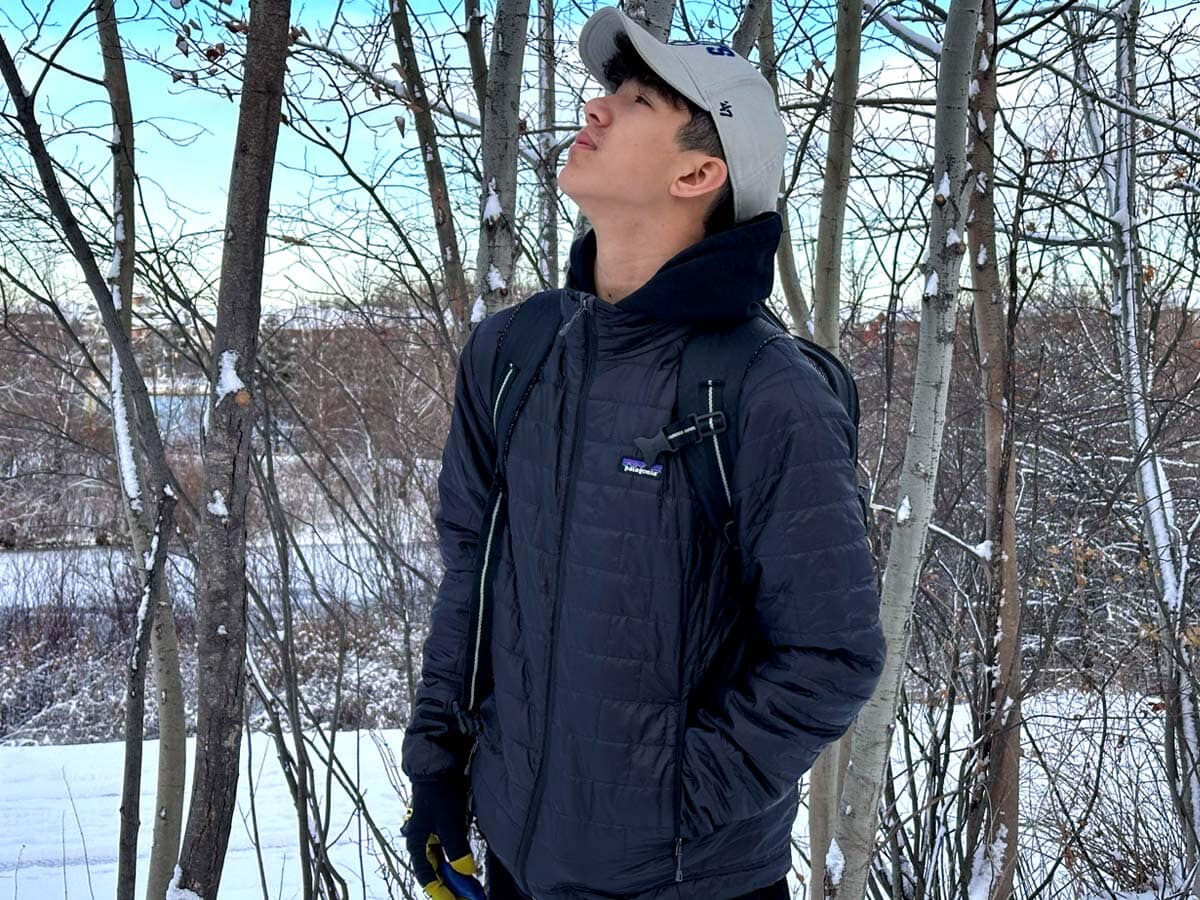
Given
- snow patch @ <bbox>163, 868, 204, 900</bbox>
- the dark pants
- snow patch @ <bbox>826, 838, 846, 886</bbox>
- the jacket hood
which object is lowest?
snow patch @ <bbox>826, 838, 846, 886</bbox>

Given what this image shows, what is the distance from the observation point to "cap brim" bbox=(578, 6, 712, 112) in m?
1.35

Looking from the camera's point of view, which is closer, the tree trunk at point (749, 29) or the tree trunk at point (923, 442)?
the tree trunk at point (923, 442)

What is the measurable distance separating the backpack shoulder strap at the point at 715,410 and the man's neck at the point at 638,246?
20 centimetres

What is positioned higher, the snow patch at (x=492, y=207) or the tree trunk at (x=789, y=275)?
the tree trunk at (x=789, y=275)

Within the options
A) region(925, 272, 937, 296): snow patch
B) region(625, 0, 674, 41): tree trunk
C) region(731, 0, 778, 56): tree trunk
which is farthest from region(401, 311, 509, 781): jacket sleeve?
region(731, 0, 778, 56): tree trunk

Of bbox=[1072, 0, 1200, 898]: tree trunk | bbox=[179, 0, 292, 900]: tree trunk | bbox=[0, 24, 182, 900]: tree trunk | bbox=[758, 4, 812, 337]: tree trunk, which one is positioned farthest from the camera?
bbox=[1072, 0, 1200, 898]: tree trunk

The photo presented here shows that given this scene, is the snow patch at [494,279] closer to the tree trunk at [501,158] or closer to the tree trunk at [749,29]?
the tree trunk at [501,158]

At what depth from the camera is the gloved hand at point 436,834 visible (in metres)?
1.39

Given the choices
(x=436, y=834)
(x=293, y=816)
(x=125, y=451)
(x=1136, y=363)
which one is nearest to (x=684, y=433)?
(x=436, y=834)

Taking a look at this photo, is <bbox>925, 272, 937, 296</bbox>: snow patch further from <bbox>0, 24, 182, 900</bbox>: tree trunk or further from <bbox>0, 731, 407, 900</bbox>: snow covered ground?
<bbox>0, 731, 407, 900</bbox>: snow covered ground

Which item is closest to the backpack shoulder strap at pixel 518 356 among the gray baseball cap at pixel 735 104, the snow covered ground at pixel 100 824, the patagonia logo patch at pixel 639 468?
the patagonia logo patch at pixel 639 468

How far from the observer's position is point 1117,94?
529 centimetres

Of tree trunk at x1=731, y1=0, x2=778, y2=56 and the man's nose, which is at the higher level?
tree trunk at x1=731, y1=0, x2=778, y2=56

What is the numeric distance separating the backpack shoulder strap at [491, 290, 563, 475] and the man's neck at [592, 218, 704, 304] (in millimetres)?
114
